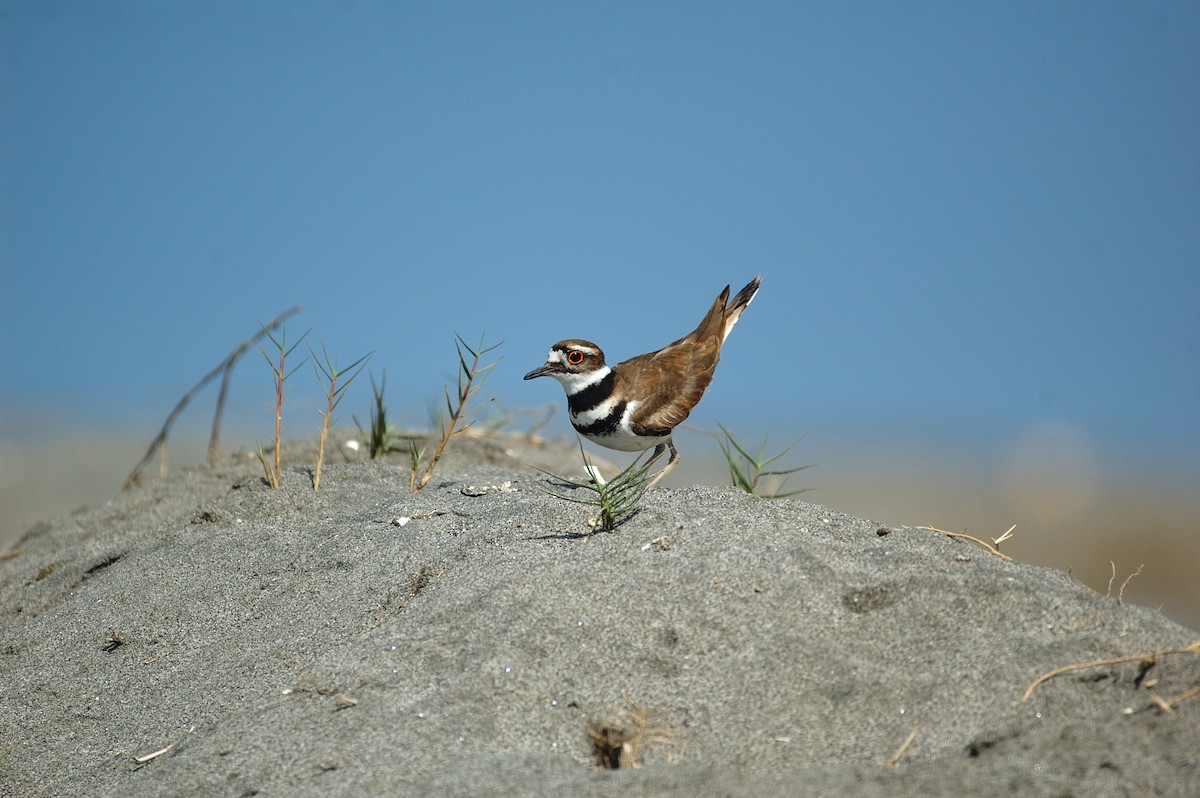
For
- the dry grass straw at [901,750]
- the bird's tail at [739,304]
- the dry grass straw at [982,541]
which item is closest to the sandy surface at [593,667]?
the dry grass straw at [901,750]

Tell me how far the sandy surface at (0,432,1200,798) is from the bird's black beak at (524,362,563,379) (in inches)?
42.7

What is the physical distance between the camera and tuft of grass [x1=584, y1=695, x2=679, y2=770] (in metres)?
2.72

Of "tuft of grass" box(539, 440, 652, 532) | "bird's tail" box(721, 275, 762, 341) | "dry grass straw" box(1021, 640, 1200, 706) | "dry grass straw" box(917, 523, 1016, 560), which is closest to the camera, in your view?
"dry grass straw" box(1021, 640, 1200, 706)

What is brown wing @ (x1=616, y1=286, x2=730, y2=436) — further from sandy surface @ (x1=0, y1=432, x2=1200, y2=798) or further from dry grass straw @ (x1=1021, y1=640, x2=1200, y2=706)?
dry grass straw @ (x1=1021, y1=640, x2=1200, y2=706)

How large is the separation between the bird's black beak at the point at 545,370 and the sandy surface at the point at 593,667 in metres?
1.08

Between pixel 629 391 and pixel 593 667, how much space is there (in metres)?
2.34

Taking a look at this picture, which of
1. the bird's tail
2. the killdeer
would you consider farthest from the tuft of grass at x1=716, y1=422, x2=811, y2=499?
the bird's tail

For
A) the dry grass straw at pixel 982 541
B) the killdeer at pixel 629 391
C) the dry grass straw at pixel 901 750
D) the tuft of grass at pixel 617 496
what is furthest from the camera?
the killdeer at pixel 629 391

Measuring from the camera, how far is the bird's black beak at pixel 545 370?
17.6ft

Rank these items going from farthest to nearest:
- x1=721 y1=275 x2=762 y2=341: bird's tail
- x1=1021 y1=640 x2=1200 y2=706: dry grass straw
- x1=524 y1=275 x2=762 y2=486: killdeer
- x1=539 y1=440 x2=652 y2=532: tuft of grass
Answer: x1=721 y1=275 x2=762 y2=341: bird's tail < x1=524 y1=275 x2=762 y2=486: killdeer < x1=539 y1=440 x2=652 y2=532: tuft of grass < x1=1021 y1=640 x2=1200 y2=706: dry grass straw

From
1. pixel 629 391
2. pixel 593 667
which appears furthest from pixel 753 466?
pixel 593 667

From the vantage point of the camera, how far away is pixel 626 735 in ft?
9.12

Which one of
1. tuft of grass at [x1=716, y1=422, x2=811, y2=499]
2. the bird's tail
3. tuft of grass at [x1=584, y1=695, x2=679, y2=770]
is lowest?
tuft of grass at [x1=584, y1=695, x2=679, y2=770]

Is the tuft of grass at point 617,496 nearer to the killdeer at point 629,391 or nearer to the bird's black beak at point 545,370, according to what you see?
the killdeer at point 629,391
